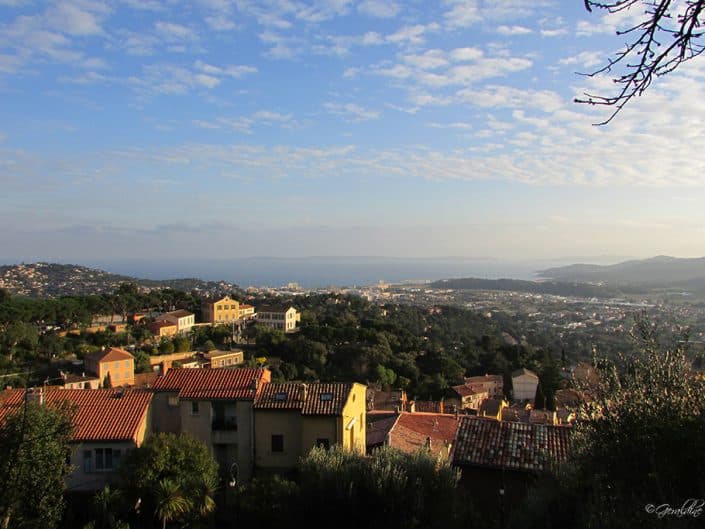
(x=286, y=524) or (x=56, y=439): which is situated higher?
(x=56, y=439)

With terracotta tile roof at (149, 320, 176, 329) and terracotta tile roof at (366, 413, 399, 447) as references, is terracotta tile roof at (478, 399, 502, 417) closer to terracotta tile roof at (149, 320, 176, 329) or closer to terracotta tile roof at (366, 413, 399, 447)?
terracotta tile roof at (366, 413, 399, 447)

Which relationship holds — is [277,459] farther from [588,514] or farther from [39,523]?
[588,514]

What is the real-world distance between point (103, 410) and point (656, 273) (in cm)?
14591

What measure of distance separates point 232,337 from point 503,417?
2373 cm

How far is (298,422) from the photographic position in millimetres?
13164

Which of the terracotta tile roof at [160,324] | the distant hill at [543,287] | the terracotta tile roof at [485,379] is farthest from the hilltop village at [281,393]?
the distant hill at [543,287]

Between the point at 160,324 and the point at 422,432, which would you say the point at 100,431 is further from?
the point at 160,324

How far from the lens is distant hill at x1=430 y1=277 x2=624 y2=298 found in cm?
12144

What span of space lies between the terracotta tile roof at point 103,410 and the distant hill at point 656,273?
9821cm

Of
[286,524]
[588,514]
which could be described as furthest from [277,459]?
[588,514]

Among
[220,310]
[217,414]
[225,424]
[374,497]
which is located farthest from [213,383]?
[220,310]

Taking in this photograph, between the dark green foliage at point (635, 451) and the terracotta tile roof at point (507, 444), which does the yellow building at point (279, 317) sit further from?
the dark green foliage at point (635, 451)

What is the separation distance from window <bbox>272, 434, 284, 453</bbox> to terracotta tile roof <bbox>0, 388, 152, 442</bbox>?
289 centimetres

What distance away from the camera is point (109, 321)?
44.7m
